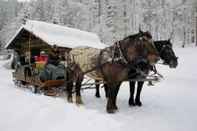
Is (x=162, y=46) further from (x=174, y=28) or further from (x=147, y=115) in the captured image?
(x=174, y=28)

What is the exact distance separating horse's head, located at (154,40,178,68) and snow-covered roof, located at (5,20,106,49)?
9.75 meters

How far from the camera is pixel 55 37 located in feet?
63.6

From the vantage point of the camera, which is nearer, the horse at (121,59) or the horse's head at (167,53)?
the horse at (121,59)

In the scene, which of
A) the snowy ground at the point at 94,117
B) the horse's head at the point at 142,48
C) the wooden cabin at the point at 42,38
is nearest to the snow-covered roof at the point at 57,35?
the wooden cabin at the point at 42,38

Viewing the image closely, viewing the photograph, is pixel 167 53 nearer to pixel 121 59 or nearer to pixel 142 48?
pixel 142 48

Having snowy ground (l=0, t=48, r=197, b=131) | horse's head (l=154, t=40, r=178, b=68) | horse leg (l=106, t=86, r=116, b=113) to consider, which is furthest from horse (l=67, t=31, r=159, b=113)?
snowy ground (l=0, t=48, r=197, b=131)

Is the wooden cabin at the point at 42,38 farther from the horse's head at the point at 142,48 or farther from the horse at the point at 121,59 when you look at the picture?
the horse's head at the point at 142,48

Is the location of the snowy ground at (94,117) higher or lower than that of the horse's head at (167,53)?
lower

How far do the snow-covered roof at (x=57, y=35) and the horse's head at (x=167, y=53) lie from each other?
9750mm

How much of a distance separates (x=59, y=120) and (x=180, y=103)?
4.41 m

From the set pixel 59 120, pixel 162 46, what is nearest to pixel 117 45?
pixel 162 46

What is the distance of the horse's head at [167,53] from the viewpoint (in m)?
8.36

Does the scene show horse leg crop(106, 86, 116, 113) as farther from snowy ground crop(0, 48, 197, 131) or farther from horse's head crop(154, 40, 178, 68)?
horse's head crop(154, 40, 178, 68)

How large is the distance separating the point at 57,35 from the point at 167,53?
12.7 metres
